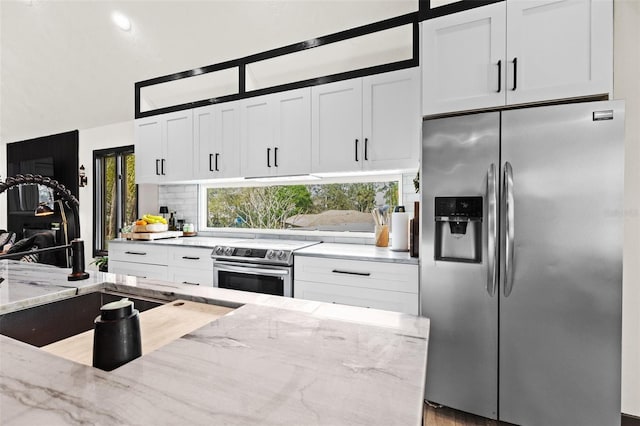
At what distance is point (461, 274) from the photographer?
1817 millimetres

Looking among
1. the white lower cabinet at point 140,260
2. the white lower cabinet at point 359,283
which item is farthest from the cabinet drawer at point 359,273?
the white lower cabinet at point 140,260

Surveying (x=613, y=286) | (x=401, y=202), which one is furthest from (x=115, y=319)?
(x=401, y=202)

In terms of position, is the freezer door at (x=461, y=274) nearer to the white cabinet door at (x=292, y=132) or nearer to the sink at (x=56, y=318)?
the white cabinet door at (x=292, y=132)

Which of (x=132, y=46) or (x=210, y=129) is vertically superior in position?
(x=132, y=46)

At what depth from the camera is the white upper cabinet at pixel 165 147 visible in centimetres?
324

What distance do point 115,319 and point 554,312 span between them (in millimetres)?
1930

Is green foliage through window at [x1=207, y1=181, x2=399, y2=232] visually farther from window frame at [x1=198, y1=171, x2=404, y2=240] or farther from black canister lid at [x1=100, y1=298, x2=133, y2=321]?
black canister lid at [x1=100, y1=298, x2=133, y2=321]

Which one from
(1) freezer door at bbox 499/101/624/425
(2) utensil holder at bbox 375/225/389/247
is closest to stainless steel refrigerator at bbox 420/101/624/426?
(1) freezer door at bbox 499/101/624/425

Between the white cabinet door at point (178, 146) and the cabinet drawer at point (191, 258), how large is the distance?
0.78m

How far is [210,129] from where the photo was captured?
311cm

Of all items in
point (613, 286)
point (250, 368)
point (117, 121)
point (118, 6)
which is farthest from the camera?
point (117, 121)

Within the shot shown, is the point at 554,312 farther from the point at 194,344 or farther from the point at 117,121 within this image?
the point at 117,121

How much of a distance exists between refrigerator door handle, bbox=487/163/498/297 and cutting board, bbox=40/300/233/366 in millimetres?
1390

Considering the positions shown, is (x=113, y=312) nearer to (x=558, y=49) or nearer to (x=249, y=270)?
(x=249, y=270)
